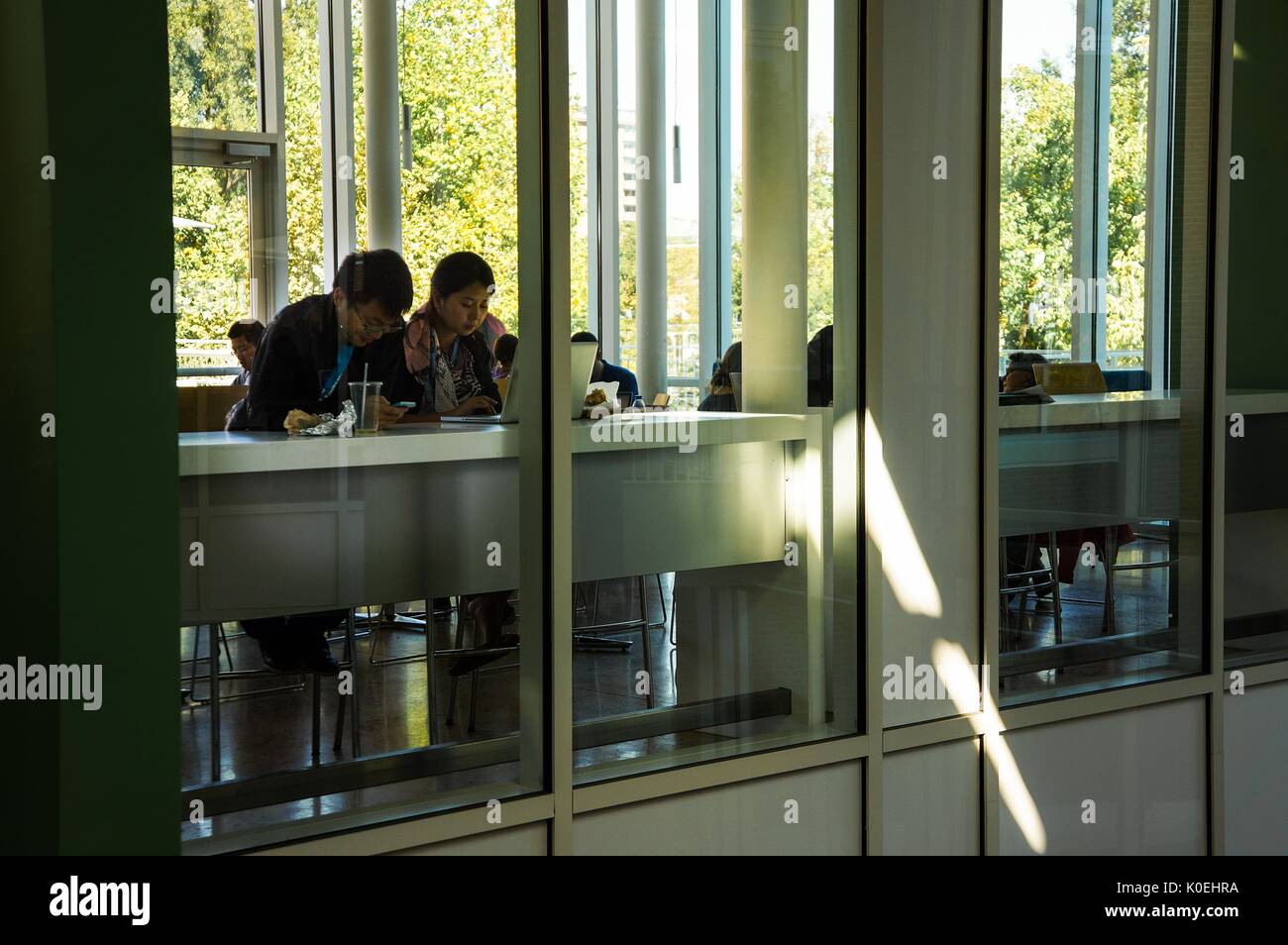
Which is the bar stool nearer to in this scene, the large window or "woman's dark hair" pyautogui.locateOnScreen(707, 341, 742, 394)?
"woman's dark hair" pyautogui.locateOnScreen(707, 341, 742, 394)

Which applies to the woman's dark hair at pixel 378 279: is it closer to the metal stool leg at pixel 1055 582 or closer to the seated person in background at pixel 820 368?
the seated person in background at pixel 820 368

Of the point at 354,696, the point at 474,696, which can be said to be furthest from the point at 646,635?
the point at 354,696

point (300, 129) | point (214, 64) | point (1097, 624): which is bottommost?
point (1097, 624)

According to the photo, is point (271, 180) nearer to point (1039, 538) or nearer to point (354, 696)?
point (354, 696)

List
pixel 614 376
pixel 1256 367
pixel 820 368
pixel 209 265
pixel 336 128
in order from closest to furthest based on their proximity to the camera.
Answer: pixel 209 265
pixel 336 128
pixel 614 376
pixel 820 368
pixel 1256 367

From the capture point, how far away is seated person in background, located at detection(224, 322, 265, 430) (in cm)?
248

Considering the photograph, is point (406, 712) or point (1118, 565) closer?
point (406, 712)

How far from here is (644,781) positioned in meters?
2.95

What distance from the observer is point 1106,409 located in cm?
382

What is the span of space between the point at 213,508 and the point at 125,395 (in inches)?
13.1

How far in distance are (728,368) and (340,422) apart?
3.20 feet

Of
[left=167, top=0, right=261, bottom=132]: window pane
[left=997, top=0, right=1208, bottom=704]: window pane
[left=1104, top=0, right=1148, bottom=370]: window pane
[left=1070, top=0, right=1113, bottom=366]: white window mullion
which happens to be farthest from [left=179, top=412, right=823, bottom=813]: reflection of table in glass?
[left=1104, top=0, right=1148, bottom=370]: window pane
